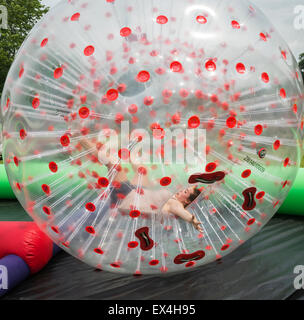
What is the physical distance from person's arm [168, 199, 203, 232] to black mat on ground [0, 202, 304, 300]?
542 millimetres

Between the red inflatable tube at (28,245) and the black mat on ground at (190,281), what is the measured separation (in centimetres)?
9

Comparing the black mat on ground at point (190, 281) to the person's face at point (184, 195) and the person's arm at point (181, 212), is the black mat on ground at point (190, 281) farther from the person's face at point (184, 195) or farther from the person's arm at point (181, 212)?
the person's face at point (184, 195)

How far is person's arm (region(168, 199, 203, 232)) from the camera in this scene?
1.48 m

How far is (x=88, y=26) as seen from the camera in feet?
4.94

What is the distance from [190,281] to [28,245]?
3.19 ft

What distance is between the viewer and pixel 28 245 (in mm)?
2143

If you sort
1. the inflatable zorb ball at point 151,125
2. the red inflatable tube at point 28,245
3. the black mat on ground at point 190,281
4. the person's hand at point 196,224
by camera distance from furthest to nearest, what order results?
1. the red inflatable tube at point 28,245
2. the black mat on ground at point 190,281
3. the person's hand at point 196,224
4. the inflatable zorb ball at point 151,125

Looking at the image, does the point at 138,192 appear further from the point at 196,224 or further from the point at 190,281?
the point at 190,281

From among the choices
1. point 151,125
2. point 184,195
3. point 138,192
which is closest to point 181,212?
point 184,195

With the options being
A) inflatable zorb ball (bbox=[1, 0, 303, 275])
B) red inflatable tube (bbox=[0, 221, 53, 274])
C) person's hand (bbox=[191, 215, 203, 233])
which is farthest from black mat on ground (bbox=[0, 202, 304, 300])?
person's hand (bbox=[191, 215, 203, 233])

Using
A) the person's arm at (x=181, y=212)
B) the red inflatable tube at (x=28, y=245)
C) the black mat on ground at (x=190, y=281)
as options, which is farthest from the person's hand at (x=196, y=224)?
the red inflatable tube at (x=28, y=245)

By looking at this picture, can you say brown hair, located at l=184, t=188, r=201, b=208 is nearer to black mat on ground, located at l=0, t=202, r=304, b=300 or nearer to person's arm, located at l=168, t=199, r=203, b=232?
person's arm, located at l=168, t=199, r=203, b=232

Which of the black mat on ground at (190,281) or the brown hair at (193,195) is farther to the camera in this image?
the black mat on ground at (190,281)

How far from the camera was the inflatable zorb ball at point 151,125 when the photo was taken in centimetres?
140
